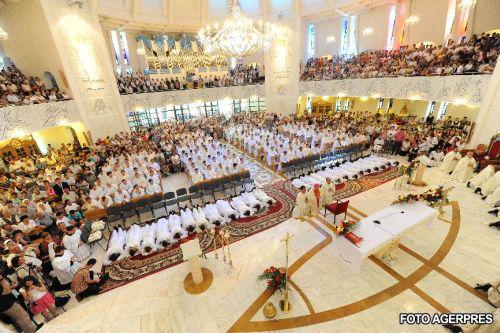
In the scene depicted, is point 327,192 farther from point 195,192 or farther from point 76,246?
point 76,246

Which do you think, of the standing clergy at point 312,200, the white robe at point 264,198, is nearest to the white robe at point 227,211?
the white robe at point 264,198

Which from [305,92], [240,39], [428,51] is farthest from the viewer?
[305,92]

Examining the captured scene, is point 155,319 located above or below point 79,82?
below

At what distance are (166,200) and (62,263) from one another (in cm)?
375

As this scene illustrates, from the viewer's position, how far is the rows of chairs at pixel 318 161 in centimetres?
1028

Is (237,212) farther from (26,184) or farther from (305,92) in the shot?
(305,92)

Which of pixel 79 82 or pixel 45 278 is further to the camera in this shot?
pixel 79 82

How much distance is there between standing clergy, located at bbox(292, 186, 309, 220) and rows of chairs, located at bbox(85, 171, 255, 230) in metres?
2.41

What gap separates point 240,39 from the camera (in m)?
7.00

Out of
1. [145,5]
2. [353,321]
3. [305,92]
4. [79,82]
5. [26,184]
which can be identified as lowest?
[353,321]

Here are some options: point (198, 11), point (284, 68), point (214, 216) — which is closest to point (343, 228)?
point (214, 216)

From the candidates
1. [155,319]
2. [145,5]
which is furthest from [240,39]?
[145,5]

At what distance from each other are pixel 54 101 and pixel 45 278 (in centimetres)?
950

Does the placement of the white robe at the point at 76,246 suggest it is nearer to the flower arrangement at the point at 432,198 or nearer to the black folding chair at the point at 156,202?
the black folding chair at the point at 156,202
